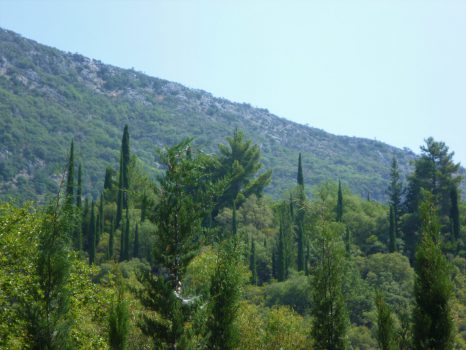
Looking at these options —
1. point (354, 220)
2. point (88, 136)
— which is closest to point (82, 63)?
point (88, 136)

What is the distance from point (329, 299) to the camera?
18.9 m

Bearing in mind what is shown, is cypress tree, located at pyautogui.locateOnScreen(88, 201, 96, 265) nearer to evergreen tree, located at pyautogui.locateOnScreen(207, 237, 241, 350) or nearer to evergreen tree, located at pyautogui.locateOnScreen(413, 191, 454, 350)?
evergreen tree, located at pyautogui.locateOnScreen(207, 237, 241, 350)

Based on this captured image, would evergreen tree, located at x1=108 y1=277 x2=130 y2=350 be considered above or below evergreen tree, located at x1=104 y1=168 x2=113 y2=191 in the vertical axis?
below

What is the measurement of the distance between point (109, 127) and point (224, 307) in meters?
133

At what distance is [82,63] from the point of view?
187m

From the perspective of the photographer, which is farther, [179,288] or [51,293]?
[179,288]

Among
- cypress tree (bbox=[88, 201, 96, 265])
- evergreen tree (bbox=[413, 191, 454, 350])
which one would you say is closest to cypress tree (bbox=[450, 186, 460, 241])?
cypress tree (bbox=[88, 201, 96, 265])

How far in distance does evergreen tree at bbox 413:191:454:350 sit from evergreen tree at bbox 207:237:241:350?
207 inches

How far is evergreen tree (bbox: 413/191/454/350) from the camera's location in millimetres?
16828

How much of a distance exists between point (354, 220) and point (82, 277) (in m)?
43.1

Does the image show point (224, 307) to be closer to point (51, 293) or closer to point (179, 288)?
point (179, 288)

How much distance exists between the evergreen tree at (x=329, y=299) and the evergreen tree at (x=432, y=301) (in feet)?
7.68

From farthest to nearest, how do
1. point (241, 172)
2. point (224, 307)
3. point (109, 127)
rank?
point (109, 127)
point (241, 172)
point (224, 307)

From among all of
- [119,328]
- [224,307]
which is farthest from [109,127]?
[119,328]
